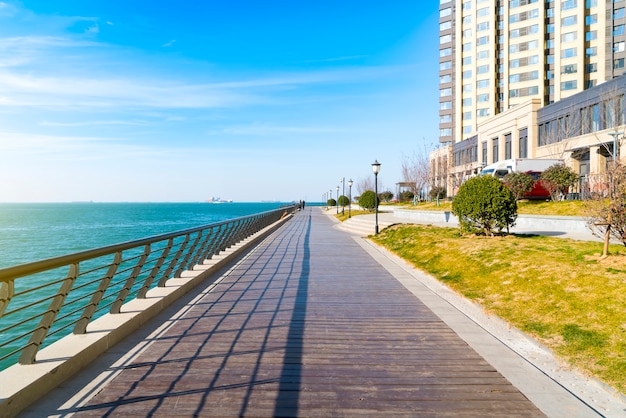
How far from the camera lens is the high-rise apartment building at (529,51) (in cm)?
5628

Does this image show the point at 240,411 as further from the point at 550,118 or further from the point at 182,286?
the point at 550,118

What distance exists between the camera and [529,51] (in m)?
61.0

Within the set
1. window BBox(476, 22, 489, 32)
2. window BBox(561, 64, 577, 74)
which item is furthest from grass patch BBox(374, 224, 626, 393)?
window BBox(476, 22, 489, 32)

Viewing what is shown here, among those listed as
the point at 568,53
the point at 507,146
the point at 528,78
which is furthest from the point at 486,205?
the point at 568,53

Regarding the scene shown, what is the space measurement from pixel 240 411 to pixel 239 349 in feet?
5.22

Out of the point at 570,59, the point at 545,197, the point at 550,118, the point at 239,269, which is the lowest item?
the point at 239,269

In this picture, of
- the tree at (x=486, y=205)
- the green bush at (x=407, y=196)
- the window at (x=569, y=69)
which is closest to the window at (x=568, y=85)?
the window at (x=569, y=69)

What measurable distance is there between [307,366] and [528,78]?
69341 millimetres

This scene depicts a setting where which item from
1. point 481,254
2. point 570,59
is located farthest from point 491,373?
point 570,59

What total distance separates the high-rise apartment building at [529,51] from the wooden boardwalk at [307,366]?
5753 centimetres

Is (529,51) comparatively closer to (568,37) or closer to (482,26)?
(568,37)

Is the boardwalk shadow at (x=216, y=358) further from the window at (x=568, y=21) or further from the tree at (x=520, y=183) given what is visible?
the window at (x=568, y=21)

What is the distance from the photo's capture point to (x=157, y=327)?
20.5 ft

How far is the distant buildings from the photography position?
132ft
